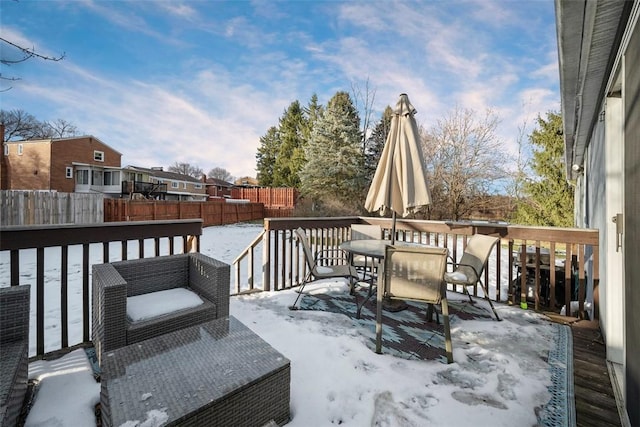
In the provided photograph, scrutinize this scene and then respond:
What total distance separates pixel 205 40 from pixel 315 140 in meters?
10.1

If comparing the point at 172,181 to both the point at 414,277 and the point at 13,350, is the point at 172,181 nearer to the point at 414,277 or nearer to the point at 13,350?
the point at 13,350

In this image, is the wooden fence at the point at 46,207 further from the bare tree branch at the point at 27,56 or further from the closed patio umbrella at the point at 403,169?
the closed patio umbrella at the point at 403,169

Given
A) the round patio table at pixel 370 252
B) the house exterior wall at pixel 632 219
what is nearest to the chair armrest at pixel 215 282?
the round patio table at pixel 370 252

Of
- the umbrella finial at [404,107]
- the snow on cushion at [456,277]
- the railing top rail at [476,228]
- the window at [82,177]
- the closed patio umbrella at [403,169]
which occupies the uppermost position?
the window at [82,177]

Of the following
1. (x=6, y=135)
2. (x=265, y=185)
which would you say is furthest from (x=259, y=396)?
(x=6, y=135)

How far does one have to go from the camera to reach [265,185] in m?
27.8

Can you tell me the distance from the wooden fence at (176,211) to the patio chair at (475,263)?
Result: 10978 mm

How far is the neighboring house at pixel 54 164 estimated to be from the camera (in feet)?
68.8

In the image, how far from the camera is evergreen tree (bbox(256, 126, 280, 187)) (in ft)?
88.6

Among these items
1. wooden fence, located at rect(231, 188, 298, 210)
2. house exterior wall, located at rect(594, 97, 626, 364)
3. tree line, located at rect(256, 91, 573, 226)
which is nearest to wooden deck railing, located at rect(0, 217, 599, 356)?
house exterior wall, located at rect(594, 97, 626, 364)

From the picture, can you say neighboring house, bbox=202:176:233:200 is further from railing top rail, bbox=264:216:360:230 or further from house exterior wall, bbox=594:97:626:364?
house exterior wall, bbox=594:97:626:364

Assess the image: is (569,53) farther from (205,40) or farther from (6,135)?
Answer: (6,135)

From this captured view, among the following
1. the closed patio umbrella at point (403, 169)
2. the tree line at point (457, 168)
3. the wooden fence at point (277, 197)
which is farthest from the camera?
the wooden fence at point (277, 197)

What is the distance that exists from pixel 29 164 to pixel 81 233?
2776 centimetres
